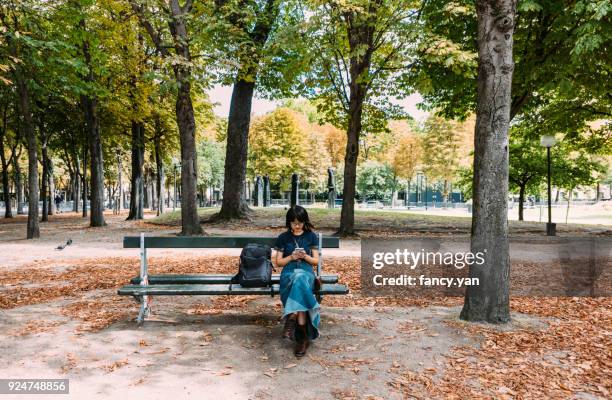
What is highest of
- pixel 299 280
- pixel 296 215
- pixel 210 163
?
pixel 210 163

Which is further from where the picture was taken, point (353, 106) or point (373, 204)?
point (373, 204)

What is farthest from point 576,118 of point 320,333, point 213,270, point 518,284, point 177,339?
point 177,339

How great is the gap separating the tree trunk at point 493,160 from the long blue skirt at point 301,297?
82.5 inches

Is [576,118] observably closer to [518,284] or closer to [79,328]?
[518,284]

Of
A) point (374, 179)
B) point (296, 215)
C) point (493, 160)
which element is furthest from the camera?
point (374, 179)

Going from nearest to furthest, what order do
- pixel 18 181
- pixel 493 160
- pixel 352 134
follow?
pixel 493 160, pixel 352 134, pixel 18 181

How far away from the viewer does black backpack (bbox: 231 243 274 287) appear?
5242mm

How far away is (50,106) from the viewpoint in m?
24.7

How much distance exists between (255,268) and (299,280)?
0.76 m

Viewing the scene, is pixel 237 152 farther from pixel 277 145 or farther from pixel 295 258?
pixel 277 145

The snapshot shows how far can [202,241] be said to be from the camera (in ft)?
18.7
